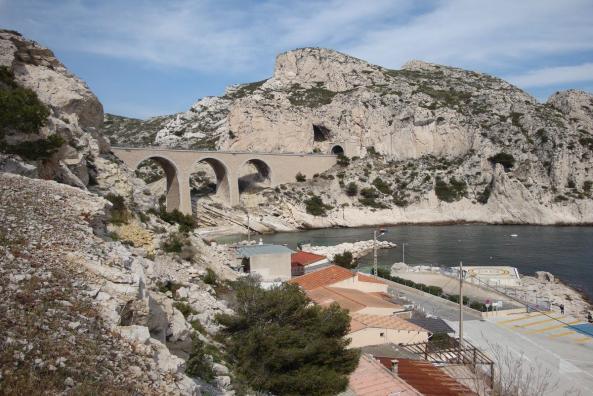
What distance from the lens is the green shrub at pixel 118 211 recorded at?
13406mm

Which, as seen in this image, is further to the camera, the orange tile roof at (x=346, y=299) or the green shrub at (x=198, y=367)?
the orange tile roof at (x=346, y=299)

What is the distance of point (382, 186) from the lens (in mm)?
63781

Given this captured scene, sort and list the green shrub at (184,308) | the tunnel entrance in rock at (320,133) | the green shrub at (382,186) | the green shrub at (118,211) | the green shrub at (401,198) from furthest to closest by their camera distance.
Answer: the tunnel entrance in rock at (320,133) → the green shrub at (382,186) → the green shrub at (401,198) → the green shrub at (118,211) → the green shrub at (184,308)

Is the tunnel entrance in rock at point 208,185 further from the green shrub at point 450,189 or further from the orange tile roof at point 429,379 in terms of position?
the orange tile roof at point 429,379

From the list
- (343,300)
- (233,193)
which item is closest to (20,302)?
(343,300)

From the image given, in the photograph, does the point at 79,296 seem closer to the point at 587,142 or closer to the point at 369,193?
the point at 369,193

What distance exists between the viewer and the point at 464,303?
2067cm

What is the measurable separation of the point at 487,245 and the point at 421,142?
31578 mm

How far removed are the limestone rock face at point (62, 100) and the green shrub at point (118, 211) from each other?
4.02 feet

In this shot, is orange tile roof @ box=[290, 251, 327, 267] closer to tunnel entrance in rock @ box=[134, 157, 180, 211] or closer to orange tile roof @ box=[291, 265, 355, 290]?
orange tile roof @ box=[291, 265, 355, 290]

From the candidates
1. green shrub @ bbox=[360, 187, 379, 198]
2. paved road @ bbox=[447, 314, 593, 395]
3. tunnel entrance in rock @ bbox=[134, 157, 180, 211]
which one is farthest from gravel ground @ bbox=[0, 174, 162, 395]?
green shrub @ bbox=[360, 187, 379, 198]

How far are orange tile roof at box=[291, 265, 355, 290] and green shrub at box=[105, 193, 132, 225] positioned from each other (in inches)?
327

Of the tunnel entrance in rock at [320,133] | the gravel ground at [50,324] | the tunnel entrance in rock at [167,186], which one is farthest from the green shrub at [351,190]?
the gravel ground at [50,324]

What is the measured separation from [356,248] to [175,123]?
62.8m
